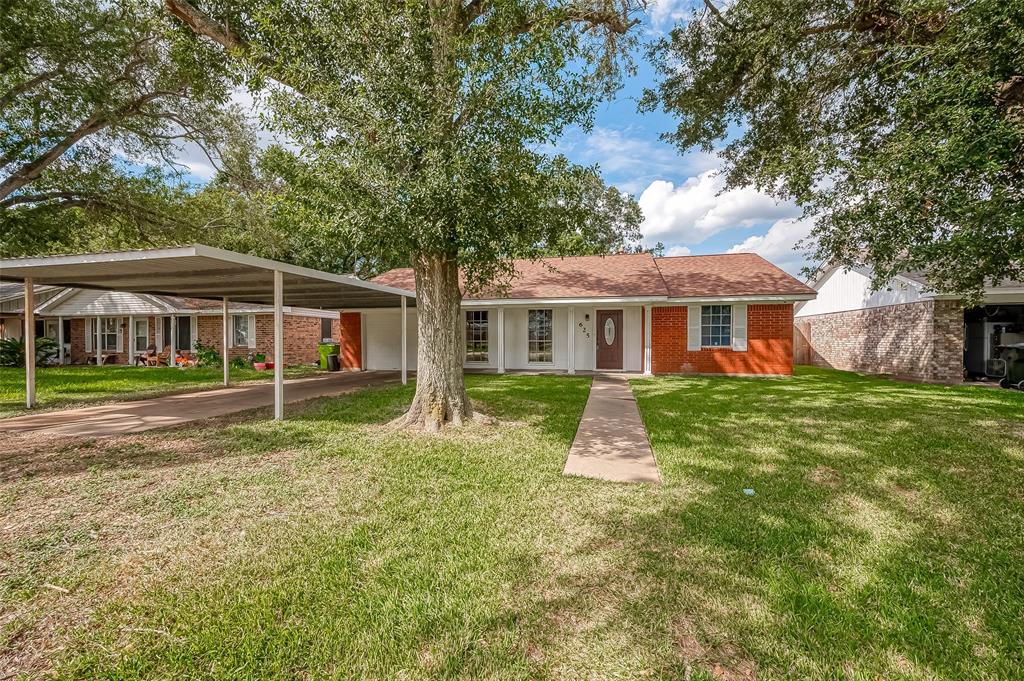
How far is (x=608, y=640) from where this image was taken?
7.77ft

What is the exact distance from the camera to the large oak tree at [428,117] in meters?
5.80

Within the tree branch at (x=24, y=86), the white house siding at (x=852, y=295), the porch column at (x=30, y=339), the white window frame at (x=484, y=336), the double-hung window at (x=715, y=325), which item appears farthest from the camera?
the white window frame at (x=484, y=336)

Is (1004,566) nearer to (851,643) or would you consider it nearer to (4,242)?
(851,643)

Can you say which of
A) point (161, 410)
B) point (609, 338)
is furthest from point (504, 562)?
point (609, 338)

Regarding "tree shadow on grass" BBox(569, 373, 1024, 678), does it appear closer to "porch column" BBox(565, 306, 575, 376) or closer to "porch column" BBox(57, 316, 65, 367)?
"porch column" BBox(565, 306, 575, 376)

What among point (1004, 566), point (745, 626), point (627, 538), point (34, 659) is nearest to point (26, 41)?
point (34, 659)

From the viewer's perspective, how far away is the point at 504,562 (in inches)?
122

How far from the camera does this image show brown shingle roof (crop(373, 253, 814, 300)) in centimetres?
1431

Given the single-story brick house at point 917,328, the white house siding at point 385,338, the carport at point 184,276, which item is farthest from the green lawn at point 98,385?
the single-story brick house at point 917,328

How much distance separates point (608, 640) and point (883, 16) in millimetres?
9645

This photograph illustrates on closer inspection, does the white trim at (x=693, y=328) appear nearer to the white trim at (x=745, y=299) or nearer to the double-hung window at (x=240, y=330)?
the white trim at (x=745, y=299)

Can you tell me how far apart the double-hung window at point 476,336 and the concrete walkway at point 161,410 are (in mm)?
4291

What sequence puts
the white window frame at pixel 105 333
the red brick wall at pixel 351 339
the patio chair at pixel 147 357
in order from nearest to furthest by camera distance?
the red brick wall at pixel 351 339 < the patio chair at pixel 147 357 < the white window frame at pixel 105 333

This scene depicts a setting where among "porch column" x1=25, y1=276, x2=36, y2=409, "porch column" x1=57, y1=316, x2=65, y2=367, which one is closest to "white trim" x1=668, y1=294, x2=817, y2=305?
"porch column" x1=25, y1=276, x2=36, y2=409
